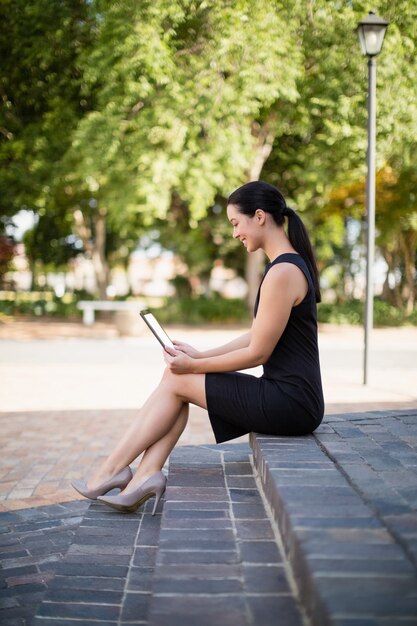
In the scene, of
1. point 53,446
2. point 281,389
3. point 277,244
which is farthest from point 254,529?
point 53,446

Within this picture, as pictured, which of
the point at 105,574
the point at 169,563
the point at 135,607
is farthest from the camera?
the point at 105,574

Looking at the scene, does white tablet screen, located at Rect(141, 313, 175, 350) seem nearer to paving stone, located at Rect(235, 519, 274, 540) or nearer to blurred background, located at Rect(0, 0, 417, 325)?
paving stone, located at Rect(235, 519, 274, 540)

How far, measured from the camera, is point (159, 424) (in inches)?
133

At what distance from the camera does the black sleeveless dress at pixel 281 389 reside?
3.32 meters

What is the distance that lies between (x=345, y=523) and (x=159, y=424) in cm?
134

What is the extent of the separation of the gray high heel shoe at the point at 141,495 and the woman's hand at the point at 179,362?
0.55 metres

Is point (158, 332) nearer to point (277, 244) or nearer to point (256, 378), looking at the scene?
point (256, 378)

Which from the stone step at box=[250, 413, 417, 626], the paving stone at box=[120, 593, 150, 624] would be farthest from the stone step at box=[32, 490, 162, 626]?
the stone step at box=[250, 413, 417, 626]

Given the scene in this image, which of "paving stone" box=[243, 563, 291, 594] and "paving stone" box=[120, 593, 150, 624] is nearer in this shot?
"paving stone" box=[243, 563, 291, 594]

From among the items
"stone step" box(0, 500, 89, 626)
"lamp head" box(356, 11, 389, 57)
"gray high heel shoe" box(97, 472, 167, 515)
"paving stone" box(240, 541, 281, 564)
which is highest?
"lamp head" box(356, 11, 389, 57)

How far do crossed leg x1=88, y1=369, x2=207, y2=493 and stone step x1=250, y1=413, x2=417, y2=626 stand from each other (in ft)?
1.42

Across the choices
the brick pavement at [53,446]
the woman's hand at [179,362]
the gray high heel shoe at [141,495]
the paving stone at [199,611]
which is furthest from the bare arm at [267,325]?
the brick pavement at [53,446]

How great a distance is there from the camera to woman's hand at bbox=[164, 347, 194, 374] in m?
3.33

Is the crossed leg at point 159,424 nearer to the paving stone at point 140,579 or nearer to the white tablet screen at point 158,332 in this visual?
the white tablet screen at point 158,332
